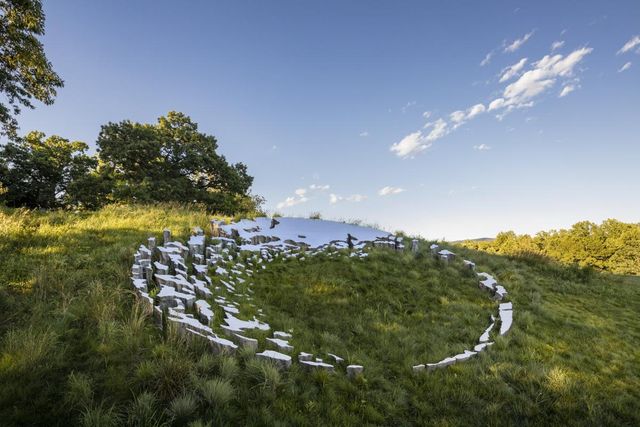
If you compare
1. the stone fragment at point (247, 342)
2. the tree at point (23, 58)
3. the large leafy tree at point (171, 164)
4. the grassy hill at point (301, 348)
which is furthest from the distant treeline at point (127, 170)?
the stone fragment at point (247, 342)

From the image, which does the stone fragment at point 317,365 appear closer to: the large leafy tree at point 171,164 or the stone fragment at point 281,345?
the stone fragment at point 281,345

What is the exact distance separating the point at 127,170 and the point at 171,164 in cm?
339

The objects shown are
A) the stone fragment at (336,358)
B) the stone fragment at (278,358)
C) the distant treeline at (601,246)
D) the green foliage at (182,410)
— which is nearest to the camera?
the green foliage at (182,410)

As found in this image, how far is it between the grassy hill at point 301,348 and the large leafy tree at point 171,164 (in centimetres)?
1427

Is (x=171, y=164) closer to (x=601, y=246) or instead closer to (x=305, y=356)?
(x=305, y=356)

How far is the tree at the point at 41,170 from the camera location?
2225 centimetres

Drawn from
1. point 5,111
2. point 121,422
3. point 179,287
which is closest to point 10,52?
point 5,111

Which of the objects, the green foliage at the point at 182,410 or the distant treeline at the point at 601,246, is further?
the distant treeline at the point at 601,246

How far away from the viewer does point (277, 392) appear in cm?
418

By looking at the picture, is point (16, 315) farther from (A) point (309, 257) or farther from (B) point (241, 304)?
(A) point (309, 257)

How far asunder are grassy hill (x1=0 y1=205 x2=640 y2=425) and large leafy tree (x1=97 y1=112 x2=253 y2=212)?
14.3 meters

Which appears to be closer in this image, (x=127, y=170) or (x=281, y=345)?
(x=281, y=345)

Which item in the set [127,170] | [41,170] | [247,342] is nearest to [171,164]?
[127,170]

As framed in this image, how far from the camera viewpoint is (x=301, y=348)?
5.56 m
